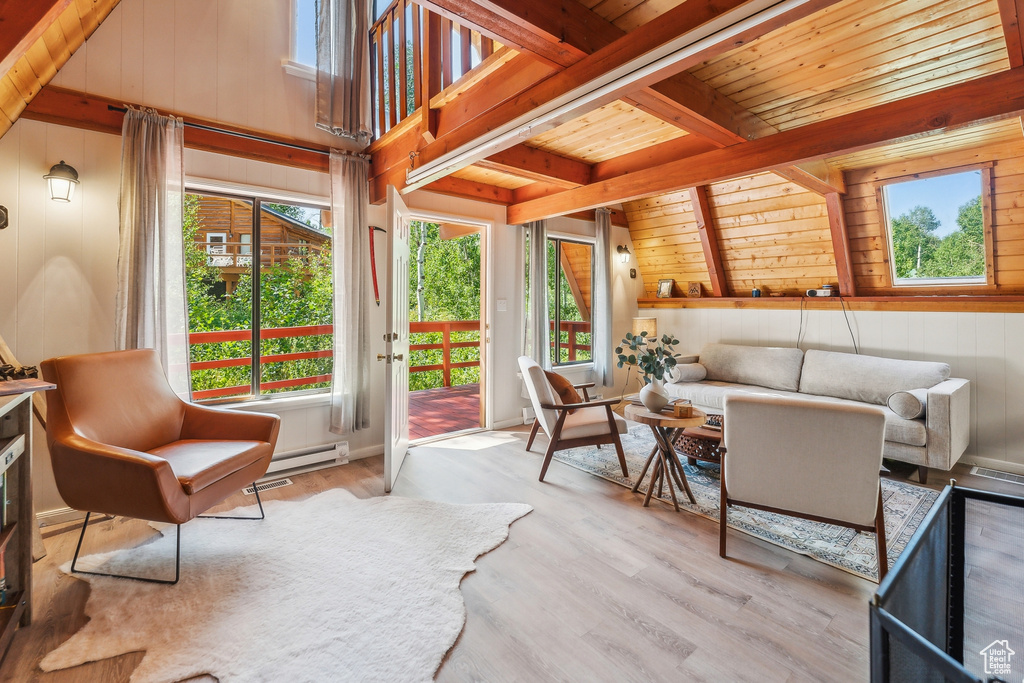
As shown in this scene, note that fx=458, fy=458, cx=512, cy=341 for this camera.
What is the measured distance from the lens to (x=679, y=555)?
2.34 metres

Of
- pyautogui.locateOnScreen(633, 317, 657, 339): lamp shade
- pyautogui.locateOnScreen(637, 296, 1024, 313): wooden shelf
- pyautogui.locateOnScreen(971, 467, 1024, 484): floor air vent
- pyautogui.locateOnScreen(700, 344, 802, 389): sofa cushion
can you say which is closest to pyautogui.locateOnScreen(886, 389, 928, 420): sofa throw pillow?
pyautogui.locateOnScreen(971, 467, 1024, 484): floor air vent

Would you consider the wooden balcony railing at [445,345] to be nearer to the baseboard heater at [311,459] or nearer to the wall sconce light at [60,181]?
the baseboard heater at [311,459]

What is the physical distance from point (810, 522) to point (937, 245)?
2.93 m

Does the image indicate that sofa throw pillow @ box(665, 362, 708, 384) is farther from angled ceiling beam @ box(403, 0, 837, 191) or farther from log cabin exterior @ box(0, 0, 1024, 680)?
angled ceiling beam @ box(403, 0, 837, 191)

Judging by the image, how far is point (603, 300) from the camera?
221 inches

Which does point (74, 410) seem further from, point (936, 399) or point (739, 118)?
point (936, 399)

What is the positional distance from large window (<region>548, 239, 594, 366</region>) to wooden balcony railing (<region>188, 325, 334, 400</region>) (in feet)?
9.04

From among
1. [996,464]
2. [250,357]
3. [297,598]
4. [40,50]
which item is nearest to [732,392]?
[996,464]

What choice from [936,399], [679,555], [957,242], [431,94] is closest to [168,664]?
[679,555]

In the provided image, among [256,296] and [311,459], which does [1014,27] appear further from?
[311,459]

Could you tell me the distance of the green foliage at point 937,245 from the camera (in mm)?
3719

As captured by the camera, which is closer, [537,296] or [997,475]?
[997,475]

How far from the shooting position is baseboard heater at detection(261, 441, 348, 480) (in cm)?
348

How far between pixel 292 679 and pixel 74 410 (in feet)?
5.70
